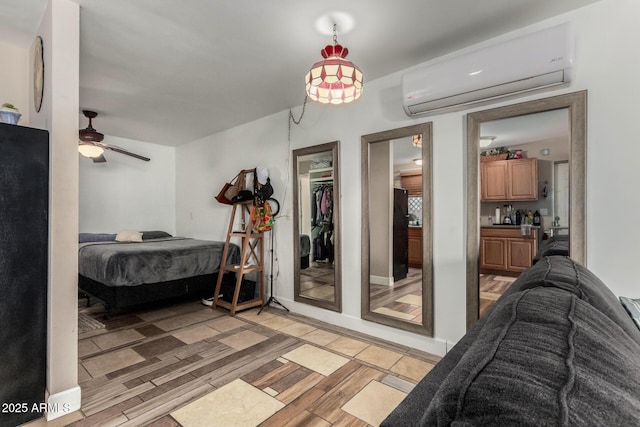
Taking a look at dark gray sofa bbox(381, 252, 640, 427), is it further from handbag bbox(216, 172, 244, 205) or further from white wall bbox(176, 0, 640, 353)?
handbag bbox(216, 172, 244, 205)

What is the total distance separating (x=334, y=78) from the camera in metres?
1.83

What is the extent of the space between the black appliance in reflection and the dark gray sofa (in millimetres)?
2276

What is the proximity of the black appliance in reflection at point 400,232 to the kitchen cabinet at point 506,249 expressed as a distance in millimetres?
709

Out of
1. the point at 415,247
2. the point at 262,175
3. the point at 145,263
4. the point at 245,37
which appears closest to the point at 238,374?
the point at 415,247

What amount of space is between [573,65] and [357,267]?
2.19 metres

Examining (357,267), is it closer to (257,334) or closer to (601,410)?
(257,334)

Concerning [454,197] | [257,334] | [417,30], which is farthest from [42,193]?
[454,197]

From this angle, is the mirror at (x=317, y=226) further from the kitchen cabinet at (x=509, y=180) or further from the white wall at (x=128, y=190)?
the white wall at (x=128, y=190)

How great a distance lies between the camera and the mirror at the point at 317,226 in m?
3.22

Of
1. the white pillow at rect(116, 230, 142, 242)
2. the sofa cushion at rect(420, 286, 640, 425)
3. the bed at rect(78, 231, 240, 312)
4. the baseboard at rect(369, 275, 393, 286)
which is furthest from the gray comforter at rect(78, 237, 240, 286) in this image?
the sofa cushion at rect(420, 286, 640, 425)

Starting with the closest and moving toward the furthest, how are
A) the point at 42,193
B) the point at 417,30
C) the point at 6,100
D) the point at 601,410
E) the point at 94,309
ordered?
the point at 601,410 < the point at 42,193 < the point at 417,30 < the point at 6,100 < the point at 94,309

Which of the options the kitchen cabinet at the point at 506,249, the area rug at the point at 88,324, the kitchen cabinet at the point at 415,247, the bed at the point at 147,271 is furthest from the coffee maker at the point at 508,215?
the area rug at the point at 88,324

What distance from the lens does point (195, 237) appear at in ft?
16.9

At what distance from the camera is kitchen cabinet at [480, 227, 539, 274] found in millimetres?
2115
